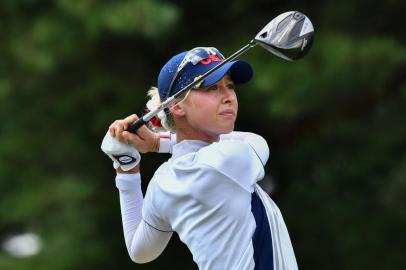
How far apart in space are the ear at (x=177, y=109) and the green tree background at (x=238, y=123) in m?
4.18

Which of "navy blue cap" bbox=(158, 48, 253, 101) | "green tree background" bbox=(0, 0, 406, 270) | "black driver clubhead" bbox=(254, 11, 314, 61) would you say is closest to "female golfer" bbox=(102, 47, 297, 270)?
"navy blue cap" bbox=(158, 48, 253, 101)

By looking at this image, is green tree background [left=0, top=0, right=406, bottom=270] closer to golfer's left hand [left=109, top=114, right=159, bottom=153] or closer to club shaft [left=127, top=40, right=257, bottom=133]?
golfer's left hand [left=109, top=114, right=159, bottom=153]

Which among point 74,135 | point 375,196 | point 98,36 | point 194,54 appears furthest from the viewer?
point 375,196

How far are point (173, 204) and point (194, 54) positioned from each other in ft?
1.48

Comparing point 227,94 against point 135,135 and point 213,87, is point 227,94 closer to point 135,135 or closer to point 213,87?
point 213,87

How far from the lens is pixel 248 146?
3.04m

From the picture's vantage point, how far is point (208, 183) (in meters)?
2.95

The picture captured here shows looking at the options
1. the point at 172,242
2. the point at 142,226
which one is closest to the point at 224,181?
the point at 142,226

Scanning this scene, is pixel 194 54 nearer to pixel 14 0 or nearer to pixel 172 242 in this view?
pixel 14 0

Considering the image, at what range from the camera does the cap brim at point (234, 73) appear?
304 cm

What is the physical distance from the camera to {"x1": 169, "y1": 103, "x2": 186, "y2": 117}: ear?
10.3 ft

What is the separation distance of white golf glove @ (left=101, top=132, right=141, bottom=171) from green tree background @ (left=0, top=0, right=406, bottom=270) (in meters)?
4.10

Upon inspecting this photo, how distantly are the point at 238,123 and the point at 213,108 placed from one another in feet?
19.0

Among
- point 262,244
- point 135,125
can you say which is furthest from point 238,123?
point 262,244
